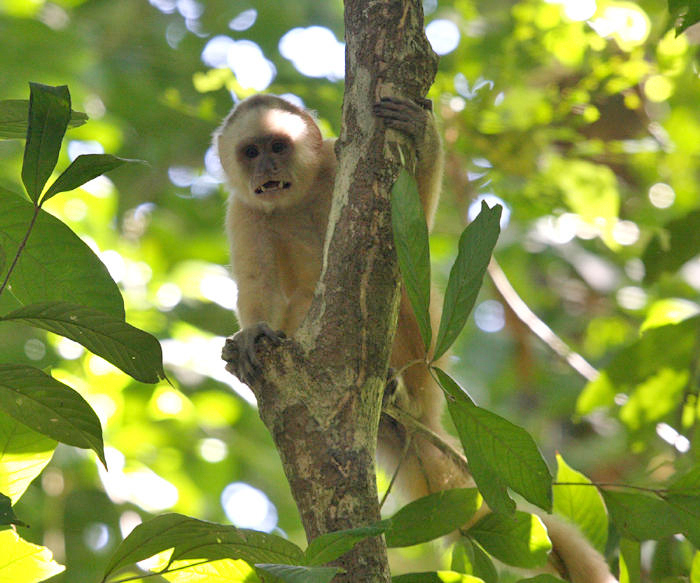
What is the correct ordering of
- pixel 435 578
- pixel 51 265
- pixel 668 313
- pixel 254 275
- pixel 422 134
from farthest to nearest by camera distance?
pixel 254 275
pixel 668 313
pixel 422 134
pixel 435 578
pixel 51 265

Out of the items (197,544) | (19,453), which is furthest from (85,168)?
(197,544)

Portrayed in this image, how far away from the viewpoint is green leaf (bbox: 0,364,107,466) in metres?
1.67

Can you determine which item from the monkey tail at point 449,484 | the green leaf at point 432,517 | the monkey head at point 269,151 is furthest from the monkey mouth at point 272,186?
the green leaf at point 432,517

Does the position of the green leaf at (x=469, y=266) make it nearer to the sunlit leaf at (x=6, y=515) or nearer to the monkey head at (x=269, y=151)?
the sunlit leaf at (x=6, y=515)

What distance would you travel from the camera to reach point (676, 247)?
3.12 m

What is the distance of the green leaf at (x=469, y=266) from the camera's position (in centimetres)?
187

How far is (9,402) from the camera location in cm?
167

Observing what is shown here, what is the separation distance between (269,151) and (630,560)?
2.79 meters

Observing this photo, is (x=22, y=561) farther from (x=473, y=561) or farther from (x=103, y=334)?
(x=473, y=561)

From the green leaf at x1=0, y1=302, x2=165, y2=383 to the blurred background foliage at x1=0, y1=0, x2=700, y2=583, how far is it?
2000 mm

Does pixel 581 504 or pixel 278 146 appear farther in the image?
pixel 278 146

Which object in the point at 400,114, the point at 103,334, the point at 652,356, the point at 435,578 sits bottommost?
the point at 435,578

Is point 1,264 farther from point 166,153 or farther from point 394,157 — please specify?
point 166,153

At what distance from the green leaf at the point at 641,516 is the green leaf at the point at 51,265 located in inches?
56.8
